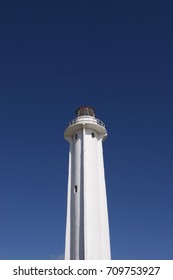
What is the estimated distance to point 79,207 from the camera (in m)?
29.3

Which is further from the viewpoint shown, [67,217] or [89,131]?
[89,131]

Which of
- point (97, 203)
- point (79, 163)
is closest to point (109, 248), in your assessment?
point (97, 203)

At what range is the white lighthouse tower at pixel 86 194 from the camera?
1090 inches

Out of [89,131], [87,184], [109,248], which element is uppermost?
[89,131]

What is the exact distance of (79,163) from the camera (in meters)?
31.6

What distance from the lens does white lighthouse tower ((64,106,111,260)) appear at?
2769 centimetres

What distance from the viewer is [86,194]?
29.4 metres
